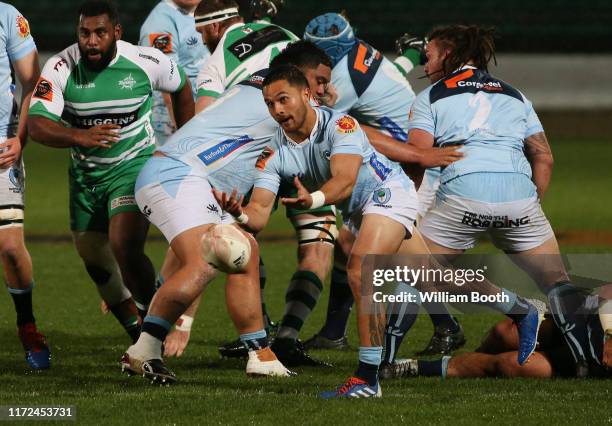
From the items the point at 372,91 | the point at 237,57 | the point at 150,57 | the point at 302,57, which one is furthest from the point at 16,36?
the point at 372,91

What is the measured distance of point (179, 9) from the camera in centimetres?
1043

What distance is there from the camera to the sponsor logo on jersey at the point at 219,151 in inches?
259

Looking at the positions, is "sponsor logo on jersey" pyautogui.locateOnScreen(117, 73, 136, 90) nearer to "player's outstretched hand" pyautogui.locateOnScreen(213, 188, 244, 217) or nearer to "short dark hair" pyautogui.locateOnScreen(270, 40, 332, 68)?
"short dark hair" pyautogui.locateOnScreen(270, 40, 332, 68)

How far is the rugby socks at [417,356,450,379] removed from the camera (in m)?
6.48

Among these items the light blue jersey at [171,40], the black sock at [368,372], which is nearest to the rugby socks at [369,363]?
the black sock at [368,372]

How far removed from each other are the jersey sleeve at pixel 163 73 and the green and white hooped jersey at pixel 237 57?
0.14 metres

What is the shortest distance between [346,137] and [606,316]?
1.66m

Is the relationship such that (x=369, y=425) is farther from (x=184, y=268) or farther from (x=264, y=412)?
(x=184, y=268)

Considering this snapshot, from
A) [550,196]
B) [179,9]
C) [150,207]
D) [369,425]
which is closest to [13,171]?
[150,207]

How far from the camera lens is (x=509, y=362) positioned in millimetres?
6375

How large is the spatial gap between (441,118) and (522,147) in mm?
508

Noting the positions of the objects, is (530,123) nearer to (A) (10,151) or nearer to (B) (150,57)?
(B) (150,57)

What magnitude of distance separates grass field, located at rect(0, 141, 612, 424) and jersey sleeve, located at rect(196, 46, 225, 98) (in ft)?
5.50

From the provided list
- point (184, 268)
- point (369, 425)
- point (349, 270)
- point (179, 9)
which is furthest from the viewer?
point (179, 9)
